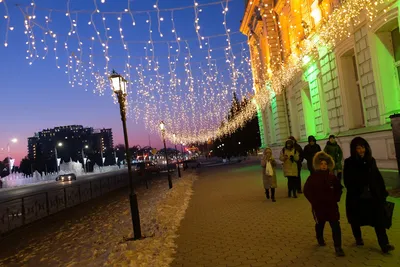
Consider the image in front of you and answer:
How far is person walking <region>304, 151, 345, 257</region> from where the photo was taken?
17.8ft

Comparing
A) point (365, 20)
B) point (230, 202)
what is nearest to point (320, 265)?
point (230, 202)

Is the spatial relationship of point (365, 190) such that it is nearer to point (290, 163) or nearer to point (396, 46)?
point (290, 163)

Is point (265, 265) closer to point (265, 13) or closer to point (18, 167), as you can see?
point (265, 13)

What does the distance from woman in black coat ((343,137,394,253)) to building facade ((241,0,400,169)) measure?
623 centimetres

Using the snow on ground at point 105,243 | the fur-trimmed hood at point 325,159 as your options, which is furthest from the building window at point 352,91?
the fur-trimmed hood at point 325,159

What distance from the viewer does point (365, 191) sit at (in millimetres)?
5195

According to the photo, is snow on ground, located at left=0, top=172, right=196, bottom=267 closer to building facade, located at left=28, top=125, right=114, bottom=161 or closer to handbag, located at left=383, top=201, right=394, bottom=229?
handbag, located at left=383, top=201, right=394, bottom=229

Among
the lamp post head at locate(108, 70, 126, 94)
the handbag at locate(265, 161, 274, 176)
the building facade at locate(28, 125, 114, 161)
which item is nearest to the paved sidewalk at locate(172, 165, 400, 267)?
the handbag at locate(265, 161, 274, 176)

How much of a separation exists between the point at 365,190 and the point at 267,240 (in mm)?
2195

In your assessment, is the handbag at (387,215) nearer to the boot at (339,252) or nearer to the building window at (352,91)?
the boot at (339,252)

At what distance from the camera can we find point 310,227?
7.29 metres

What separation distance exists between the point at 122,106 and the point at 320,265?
19.3 feet

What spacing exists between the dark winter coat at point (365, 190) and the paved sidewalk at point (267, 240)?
552mm

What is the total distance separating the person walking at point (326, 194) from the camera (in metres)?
5.44
